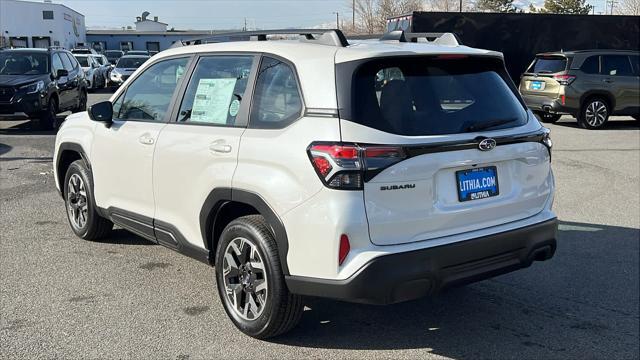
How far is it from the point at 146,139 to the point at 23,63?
11.0 metres

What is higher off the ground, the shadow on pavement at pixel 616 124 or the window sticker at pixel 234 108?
the window sticker at pixel 234 108

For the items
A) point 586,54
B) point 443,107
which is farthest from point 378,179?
point 586,54

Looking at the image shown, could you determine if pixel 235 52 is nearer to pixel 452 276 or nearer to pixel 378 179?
pixel 378 179

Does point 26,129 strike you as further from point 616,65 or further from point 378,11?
point 378,11

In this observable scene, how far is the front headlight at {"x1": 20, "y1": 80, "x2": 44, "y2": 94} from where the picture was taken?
13.1m

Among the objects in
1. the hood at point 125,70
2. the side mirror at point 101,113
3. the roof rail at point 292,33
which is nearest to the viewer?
the roof rail at point 292,33

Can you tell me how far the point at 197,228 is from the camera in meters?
4.28

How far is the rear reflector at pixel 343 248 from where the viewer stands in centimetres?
329

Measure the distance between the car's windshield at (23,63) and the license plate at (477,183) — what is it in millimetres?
12663

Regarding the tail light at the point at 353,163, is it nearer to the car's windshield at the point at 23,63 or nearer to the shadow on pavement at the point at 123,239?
the shadow on pavement at the point at 123,239

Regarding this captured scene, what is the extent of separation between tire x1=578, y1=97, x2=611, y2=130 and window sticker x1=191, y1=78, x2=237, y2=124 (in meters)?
12.6

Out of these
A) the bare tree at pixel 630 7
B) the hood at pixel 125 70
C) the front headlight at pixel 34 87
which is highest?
the bare tree at pixel 630 7

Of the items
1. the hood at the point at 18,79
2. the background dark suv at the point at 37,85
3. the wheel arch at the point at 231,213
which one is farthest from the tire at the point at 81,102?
the wheel arch at the point at 231,213

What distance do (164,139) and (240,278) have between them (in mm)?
1203
